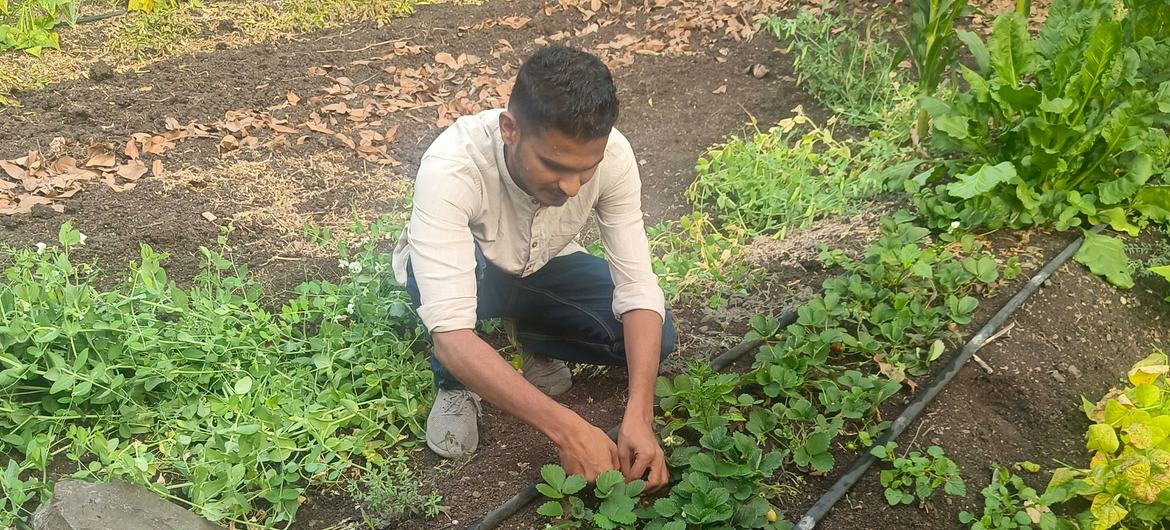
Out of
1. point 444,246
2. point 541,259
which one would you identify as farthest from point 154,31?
point 444,246

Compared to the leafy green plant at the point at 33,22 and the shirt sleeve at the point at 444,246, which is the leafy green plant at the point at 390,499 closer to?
the shirt sleeve at the point at 444,246

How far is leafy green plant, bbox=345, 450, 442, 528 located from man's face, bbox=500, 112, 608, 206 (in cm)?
97

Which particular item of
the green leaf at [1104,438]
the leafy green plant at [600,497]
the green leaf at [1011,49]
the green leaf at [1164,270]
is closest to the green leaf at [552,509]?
the leafy green plant at [600,497]

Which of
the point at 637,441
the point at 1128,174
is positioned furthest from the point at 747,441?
the point at 1128,174

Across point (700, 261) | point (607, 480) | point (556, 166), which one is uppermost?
point (556, 166)

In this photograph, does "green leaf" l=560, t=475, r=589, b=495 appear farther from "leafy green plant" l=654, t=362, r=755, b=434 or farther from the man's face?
the man's face

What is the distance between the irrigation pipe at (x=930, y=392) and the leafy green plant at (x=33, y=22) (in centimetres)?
567

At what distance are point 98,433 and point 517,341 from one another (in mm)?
1391

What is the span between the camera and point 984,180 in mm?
3490

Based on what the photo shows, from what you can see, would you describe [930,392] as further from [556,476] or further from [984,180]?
[556,476]

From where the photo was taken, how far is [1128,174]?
361 cm

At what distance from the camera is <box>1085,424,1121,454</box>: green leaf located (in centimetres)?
260

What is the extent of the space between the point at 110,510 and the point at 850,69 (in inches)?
173

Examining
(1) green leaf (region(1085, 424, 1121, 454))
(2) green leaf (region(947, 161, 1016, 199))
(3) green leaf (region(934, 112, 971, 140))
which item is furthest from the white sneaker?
(3) green leaf (region(934, 112, 971, 140))
